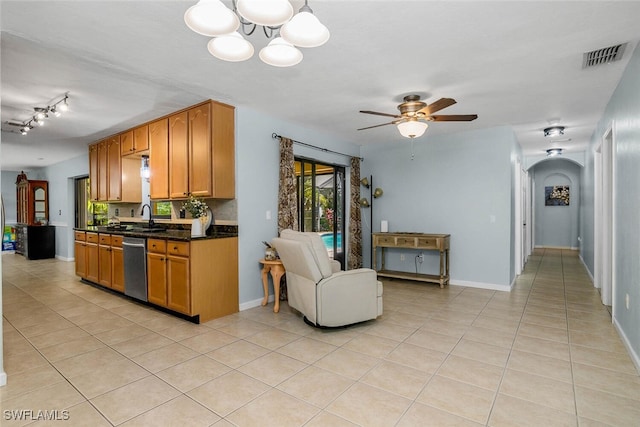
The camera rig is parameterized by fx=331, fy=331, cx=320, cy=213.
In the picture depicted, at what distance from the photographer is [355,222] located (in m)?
6.37

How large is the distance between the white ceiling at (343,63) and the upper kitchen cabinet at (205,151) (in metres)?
0.19

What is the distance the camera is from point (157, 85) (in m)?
3.52

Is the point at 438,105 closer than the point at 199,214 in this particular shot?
Yes

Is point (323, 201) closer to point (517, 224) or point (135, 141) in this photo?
point (135, 141)

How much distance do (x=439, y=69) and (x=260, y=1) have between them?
7.01 ft

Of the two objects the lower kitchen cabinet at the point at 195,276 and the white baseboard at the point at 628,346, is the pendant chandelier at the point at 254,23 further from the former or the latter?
the white baseboard at the point at 628,346

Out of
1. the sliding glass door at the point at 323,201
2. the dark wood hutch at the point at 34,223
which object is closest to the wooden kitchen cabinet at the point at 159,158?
the sliding glass door at the point at 323,201

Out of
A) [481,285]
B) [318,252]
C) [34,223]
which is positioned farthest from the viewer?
[34,223]

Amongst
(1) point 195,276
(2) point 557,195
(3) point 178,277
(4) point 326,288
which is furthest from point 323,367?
(2) point 557,195

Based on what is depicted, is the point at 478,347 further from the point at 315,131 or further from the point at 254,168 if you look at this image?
the point at 315,131

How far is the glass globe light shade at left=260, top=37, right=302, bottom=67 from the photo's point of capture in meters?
2.11

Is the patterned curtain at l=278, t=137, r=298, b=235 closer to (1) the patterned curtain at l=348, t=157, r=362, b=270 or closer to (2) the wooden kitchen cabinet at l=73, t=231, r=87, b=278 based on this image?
(1) the patterned curtain at l=348, t=157, r=362, b=270

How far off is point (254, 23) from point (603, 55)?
3.04 meters

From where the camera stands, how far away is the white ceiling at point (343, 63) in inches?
88.1
